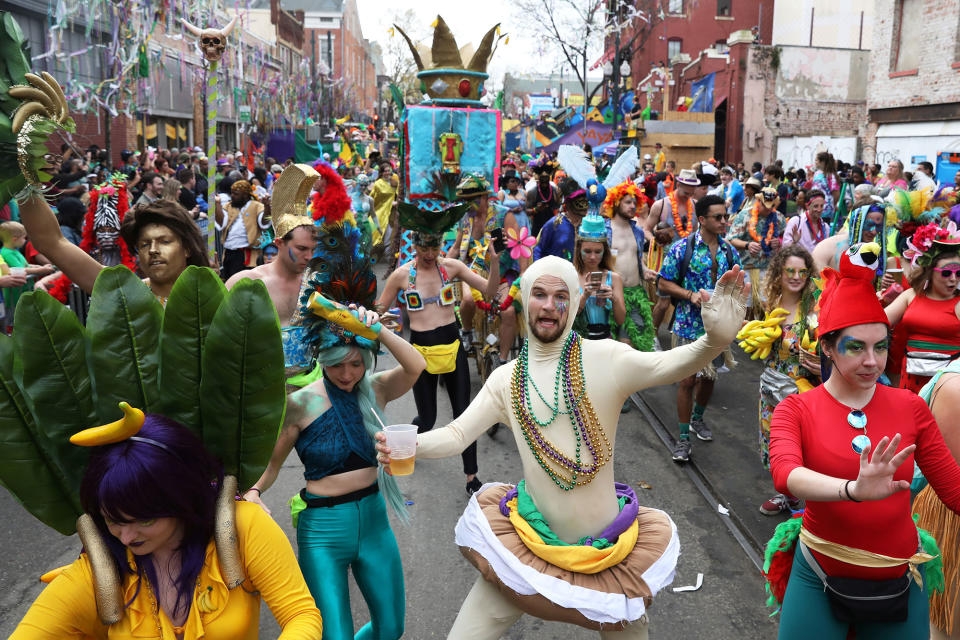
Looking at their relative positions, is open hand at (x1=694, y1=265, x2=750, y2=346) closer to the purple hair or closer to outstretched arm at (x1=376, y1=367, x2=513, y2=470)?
outstretched arm at (x1=376, y1=367, x2=513, y2=470)

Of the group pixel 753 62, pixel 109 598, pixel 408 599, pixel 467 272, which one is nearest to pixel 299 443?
pixel 109 598

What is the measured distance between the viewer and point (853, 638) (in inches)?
107

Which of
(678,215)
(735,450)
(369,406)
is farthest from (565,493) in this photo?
(678,215)

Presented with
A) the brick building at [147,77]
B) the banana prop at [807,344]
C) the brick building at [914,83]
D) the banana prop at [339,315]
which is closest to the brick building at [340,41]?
the brick building at [147,77]

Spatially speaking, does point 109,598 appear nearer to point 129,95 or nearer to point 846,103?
point 129,95

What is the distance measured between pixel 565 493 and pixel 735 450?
158 inches

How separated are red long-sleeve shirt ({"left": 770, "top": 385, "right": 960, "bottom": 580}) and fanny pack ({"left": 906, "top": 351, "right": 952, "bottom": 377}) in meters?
1.95

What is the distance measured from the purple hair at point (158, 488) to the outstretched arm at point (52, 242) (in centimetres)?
134

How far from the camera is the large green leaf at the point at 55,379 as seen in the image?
1.93 metres

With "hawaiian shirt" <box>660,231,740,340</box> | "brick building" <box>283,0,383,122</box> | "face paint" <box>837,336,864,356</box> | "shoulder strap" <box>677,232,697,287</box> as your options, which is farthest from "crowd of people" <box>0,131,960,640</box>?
"brick building" <box>283,0,383,122</box>

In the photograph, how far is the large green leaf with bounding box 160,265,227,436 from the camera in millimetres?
2064

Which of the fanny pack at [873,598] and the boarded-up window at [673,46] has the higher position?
the boarded-up window at [673,46]

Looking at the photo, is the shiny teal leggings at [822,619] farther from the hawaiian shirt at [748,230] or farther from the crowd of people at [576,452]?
the hawaiian shirt at [748,230]

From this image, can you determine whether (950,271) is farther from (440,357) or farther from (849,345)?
(440,357)
